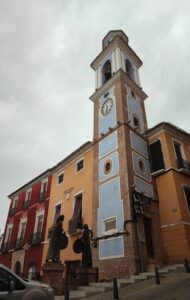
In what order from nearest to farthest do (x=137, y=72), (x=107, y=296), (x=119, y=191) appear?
1. (x=107, y=296)
2. (x=119, y=191)
3. (x=137, y=72)

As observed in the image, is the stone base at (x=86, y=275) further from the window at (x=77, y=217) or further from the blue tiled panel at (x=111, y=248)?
the window at (x=77, y=217)

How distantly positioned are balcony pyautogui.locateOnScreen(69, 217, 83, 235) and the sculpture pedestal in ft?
24.4

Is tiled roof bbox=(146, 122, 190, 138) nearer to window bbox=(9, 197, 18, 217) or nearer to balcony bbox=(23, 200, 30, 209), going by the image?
balcony bbox=(23, 200, 30, 209)

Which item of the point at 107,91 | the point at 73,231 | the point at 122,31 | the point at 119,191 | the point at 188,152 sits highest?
the point at 122,31

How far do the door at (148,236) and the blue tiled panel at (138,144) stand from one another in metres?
5.26

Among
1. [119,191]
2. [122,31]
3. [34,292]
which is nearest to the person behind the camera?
[34,292]

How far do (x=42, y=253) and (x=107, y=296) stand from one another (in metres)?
13.8

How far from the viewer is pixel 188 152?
19656mm

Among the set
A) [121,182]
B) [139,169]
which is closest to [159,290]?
[121,182]

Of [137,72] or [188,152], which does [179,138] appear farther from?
[137,72]

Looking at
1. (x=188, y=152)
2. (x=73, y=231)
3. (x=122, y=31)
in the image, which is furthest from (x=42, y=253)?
(x=122, y=31)

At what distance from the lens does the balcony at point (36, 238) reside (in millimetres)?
22359

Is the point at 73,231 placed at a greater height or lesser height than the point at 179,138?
lesser

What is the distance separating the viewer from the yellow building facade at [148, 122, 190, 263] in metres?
14.6
